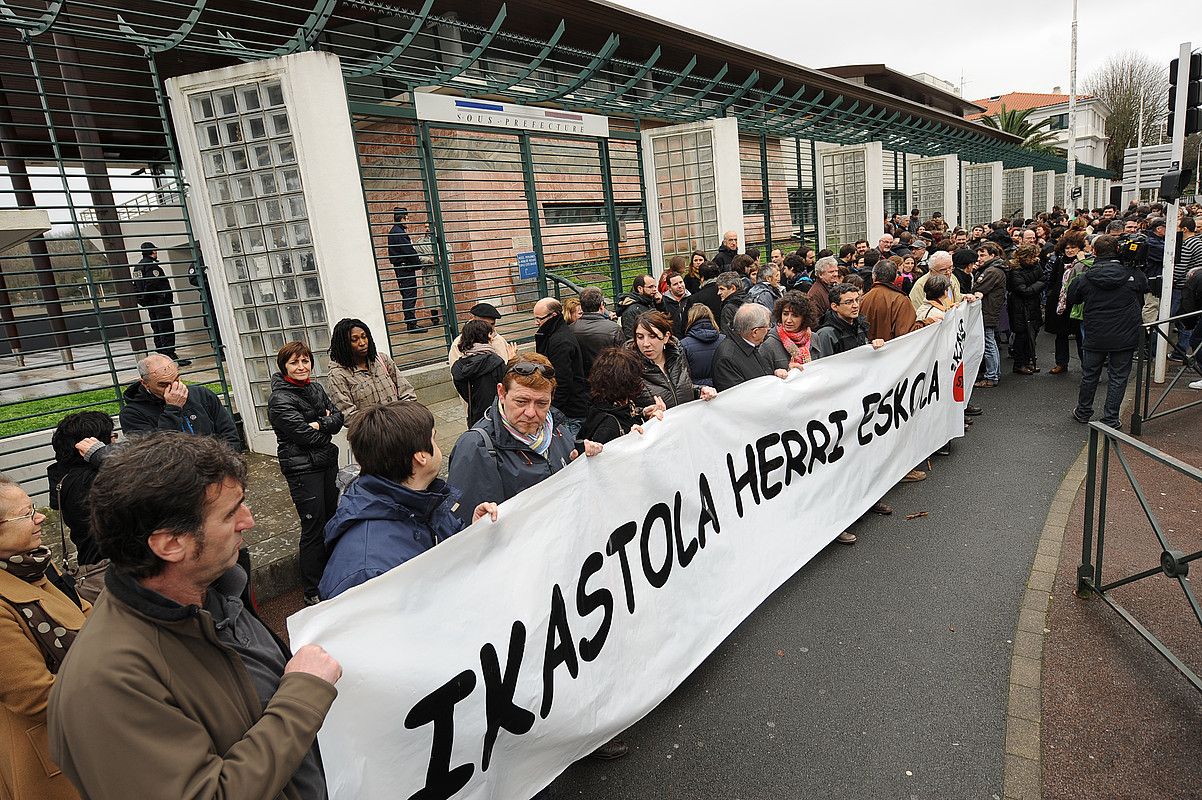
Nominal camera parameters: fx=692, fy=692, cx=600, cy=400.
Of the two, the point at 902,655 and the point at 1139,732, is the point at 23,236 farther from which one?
the point at 1139,732

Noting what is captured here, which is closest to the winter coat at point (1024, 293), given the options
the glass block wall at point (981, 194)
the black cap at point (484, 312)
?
the black cap at point (484, 312)

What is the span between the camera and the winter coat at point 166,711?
131 centimetres

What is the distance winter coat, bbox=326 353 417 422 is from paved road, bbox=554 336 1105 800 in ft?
9.33

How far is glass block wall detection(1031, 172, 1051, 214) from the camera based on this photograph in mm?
37562

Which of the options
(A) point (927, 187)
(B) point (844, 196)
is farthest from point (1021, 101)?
(B) point (844, 196)

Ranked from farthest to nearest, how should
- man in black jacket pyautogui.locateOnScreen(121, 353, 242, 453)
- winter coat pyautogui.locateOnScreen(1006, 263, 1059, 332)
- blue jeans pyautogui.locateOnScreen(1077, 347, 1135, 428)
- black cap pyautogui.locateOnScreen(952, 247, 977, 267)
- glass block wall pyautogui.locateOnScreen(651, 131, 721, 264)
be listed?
glass block wall pyautogui.locateOnScreen(651, 131, 721, 264) < winter coat pyautogui.locateOnScreen(1006, 263, 1059, 332) < black cap pyautogui.locateOnScreen(952, 247, 977, 267) < blue jeans pyautogui.locateOnScreen(1077, 347, 1135, 428) < man in black jacket pyautogui.locateOnScreen(121, 353, 242, 453)

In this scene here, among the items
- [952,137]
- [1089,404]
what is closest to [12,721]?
[1089,404]

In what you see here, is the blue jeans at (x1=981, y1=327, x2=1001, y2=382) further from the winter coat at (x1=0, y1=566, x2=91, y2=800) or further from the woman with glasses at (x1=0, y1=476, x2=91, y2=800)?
the winter coat at (x1=0, y1=566, x2=91, y2=800)

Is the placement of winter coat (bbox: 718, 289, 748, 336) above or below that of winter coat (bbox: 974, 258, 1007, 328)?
above

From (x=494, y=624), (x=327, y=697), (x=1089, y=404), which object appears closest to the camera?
(x=327, y=697)

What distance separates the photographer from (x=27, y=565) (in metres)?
2.14

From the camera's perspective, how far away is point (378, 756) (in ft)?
6.47

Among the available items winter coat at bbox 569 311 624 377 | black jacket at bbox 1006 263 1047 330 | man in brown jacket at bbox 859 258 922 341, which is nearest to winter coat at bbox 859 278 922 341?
Answer: man in brown jacket at bbox 859 258 922 341

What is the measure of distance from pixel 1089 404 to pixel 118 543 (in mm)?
8178
